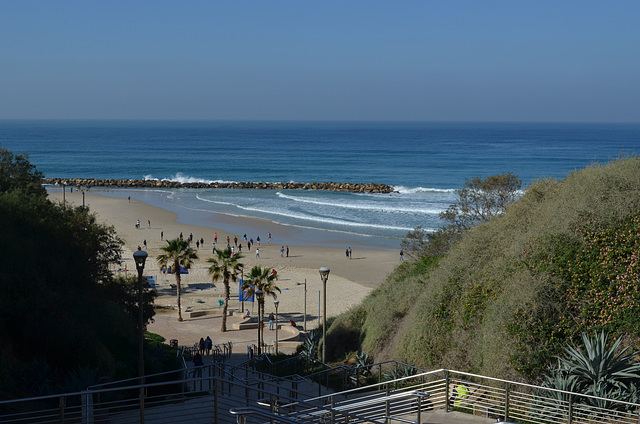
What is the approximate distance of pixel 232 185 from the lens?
98188mm

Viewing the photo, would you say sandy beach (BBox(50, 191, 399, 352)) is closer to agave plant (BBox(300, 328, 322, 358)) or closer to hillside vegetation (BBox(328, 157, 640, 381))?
agave plant (BBox(300, 328, 322, 358))

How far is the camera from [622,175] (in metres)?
15.2

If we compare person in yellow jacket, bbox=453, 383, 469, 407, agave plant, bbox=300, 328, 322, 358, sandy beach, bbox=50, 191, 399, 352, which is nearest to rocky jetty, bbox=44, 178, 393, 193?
sandy beach, bbox=50, 191, 399, 352

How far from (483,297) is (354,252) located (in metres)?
35.6

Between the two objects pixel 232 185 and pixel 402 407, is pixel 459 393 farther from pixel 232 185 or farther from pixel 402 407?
pixel 232 185

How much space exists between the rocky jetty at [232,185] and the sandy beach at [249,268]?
2957 centimetres

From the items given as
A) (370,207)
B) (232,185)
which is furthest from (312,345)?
(232,185)

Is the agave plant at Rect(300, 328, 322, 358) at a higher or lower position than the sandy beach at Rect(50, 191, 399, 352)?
higher

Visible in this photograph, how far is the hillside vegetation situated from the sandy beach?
16825 mm

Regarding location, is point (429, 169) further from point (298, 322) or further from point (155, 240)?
point (298, 322)

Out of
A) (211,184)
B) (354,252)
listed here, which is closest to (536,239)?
(354,252)

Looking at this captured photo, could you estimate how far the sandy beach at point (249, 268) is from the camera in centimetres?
3534

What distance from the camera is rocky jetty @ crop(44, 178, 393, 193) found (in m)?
92.8

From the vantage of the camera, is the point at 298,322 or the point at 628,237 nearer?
the point at 628,237
